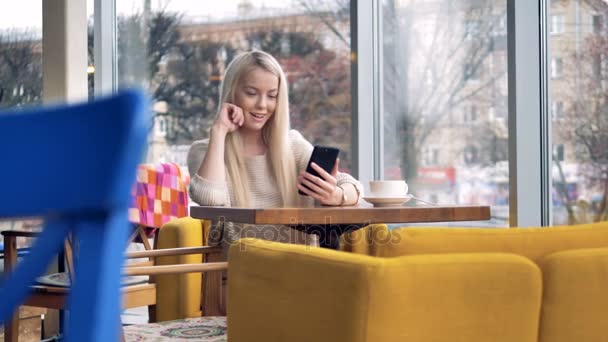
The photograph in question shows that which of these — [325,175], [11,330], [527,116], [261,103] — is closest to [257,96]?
[261,103]

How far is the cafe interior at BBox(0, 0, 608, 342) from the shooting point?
1.54 feet

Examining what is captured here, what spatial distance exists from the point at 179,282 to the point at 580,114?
197cm

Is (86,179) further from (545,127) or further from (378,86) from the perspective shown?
(378,86)

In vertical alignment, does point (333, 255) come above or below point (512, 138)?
below

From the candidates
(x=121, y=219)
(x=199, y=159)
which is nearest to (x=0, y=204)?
(x=121, y=219)

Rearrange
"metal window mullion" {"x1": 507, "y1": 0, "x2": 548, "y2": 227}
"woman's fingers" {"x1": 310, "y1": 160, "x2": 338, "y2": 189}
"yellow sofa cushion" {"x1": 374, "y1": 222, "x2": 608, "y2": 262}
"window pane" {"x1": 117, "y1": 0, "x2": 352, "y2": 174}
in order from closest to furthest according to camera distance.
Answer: "yellow sofa cushion" {"x1": 374, "y1": 222, "x2": 608, "y2": 262}
"woman's fingers" {"x1": 310, "y1": 160, "x2": 338, "y2": 189}
"metal window mullion" {"x1": 507, "y1": 0, "x2": 548, "y2": 227}
"window pane" {"x1": 117, "y1": 0, "x2": 352, "y2": 174}

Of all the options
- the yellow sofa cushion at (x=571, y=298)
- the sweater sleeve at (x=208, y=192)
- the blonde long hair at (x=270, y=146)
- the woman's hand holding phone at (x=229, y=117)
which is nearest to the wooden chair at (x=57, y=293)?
the sweater sleeve at (x=208, y=192)

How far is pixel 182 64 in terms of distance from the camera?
19.2 feet

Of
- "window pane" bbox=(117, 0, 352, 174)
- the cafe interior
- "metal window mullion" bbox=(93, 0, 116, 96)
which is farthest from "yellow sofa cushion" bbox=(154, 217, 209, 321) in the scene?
"metal window mullion" bbox=(93, 0, 116, 96)

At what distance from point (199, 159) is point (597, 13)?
6.10 feet

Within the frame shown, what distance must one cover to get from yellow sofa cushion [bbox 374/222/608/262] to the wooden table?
27.9 inches

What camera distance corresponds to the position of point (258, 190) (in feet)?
10.4

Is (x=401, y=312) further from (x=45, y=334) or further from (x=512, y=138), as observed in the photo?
(x=45, y=334)

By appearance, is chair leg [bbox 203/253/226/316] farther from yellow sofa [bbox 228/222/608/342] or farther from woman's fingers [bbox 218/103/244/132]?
yellow sofa [bbox 228/222/608/342]
